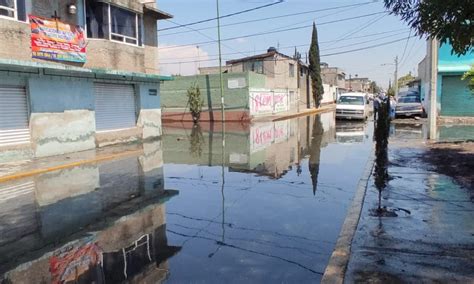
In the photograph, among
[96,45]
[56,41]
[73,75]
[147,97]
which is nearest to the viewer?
[56,41]

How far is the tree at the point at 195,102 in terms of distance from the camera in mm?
30781

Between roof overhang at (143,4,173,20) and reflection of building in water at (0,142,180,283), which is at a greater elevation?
roof overhang at (143,4,173,20)

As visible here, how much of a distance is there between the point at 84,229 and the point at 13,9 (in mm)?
10042

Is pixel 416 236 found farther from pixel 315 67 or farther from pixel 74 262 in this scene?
pixel 315 67

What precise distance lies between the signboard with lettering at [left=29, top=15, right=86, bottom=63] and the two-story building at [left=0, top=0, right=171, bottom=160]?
34 mm

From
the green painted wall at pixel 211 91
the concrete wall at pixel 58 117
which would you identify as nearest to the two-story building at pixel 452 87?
the green painted wall at pixel 211 91

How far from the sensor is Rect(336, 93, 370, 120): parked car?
97.2ft

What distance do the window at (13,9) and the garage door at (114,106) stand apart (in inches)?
176

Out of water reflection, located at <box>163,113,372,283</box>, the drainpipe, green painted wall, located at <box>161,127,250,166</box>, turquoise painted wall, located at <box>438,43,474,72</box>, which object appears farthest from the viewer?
turquoise painted wall, located at <box>438,43,474,72</box>

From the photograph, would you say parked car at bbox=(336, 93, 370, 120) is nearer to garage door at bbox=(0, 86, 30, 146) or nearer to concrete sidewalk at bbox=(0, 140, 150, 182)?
concrete sidewalk at bbox=(0, 140, 150, 182)

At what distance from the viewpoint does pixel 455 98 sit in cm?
2727

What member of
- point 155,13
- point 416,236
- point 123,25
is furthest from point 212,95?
point 416,236

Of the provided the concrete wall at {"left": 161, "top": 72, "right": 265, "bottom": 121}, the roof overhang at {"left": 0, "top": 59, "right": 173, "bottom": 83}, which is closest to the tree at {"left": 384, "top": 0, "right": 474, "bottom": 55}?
the roof overhang at {"left": 0, "top": 59, "right": 173, "bottom": 83}

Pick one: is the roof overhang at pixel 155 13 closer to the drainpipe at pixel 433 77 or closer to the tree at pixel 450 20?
the drainpipe at pixel 433 77
